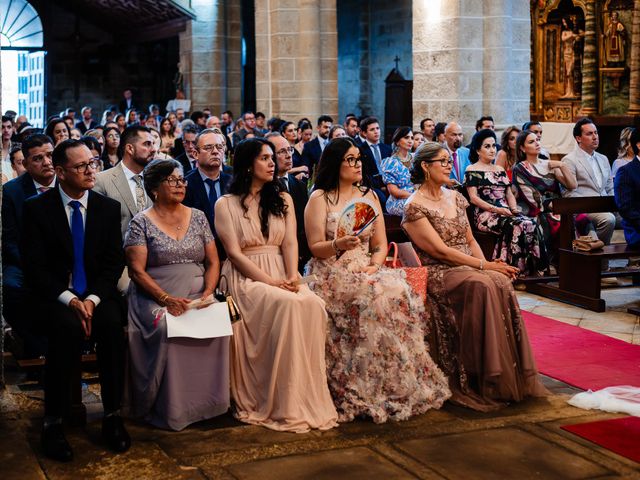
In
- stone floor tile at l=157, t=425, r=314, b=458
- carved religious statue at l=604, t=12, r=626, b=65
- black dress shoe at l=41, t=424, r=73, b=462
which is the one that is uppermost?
carved religious statue at l=604, t=12, r=626, b=65

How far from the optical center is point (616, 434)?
181 inches

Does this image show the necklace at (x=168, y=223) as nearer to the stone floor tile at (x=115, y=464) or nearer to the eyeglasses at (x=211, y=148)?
the eyeglasses at (x=211, y=148)

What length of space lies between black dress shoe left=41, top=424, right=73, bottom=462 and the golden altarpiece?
11585 mm

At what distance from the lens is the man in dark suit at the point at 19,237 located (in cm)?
502

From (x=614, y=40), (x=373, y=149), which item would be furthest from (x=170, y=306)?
(x=614, y=40)

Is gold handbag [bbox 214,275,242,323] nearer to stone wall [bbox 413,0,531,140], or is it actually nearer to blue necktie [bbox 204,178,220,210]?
blue necktie [bbox 204,178,220,210]

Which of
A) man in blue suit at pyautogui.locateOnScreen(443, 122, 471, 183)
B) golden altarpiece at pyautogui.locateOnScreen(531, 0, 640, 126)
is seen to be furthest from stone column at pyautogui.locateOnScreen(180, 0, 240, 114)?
man in blue suit at pyautogui.locateOnScreen(443, 122, 471, 183)

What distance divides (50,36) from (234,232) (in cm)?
2127

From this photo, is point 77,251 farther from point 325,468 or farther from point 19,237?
point 325,468

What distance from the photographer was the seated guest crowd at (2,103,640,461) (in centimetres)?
472

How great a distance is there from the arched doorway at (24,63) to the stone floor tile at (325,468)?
2153 cm

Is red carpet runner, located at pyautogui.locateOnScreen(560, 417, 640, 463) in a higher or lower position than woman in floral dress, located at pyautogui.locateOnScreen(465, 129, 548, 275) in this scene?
lower

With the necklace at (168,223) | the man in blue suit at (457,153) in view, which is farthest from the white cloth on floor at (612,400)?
the man in blue suit at (457,153)

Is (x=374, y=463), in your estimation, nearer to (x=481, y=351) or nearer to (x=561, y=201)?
(x=481, y=351)
